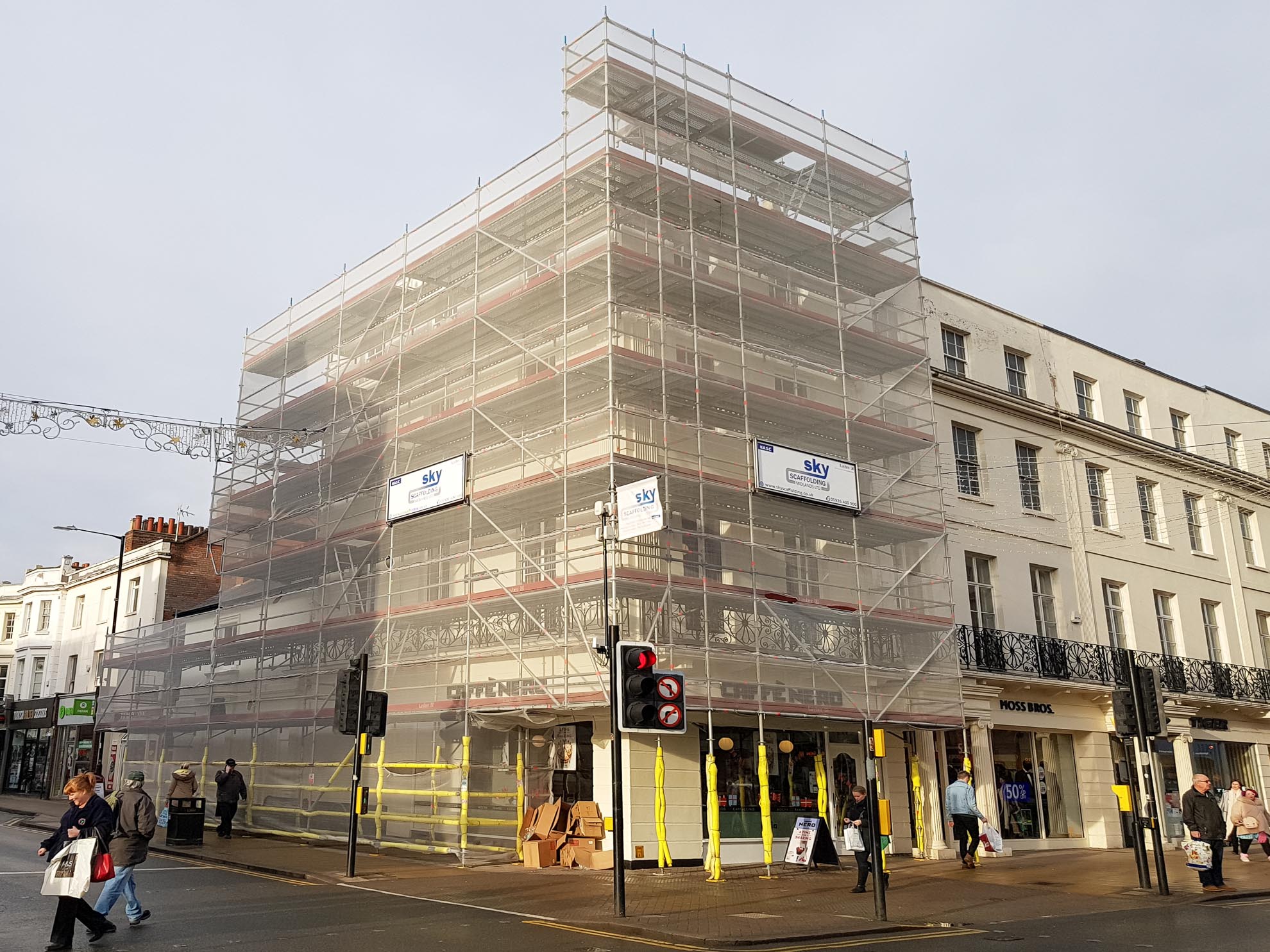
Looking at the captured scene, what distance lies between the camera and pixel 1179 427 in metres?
34.8

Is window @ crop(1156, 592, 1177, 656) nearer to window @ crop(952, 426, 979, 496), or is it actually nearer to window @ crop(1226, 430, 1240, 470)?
window @ crop(1226, 430, 1240, 470)

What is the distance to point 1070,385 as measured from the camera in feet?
102

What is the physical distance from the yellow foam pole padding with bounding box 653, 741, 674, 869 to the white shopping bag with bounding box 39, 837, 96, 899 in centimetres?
984

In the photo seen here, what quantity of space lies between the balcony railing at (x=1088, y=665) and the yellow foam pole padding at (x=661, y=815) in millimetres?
9183

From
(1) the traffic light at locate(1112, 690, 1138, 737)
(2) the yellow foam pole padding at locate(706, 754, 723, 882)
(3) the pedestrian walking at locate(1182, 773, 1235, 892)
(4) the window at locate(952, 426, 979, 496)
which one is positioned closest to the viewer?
(1) the traffic light at locate(1112, 690, 1138, 737)

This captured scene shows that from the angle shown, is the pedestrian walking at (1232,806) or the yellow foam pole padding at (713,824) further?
the pedestrian walking at (1232,806)

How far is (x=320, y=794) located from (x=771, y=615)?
434 inches

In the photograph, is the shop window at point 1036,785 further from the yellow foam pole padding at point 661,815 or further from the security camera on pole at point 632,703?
the security camera on pole at point 632,703

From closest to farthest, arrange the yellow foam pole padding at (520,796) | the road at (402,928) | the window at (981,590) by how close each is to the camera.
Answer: the road at (402,928) < the yellow foam pole padding at (520,796) < the window at (981,590)

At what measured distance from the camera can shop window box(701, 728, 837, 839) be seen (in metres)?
20.1

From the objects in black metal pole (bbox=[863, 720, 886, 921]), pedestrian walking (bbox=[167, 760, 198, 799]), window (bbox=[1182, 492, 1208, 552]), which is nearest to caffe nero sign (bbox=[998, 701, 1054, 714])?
window (bbox=[1182, 492, 1208, 552])

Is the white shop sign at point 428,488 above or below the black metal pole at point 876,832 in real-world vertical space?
above

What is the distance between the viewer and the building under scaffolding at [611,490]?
2003 centimetres

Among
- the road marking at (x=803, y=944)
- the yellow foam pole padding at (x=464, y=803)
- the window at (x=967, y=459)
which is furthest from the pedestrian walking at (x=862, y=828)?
the window at (x=967, y=459)
